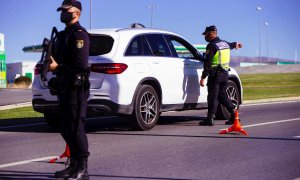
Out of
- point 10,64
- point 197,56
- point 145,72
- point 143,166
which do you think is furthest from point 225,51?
point 10,64

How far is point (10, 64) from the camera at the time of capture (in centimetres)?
6938

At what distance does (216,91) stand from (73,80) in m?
5.89

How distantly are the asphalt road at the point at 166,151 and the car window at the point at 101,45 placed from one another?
4.61ft

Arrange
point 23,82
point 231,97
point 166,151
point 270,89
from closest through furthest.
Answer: point 166,151 → point 231,97 → point 270,89 → point 23,82

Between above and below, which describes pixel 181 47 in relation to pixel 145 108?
above

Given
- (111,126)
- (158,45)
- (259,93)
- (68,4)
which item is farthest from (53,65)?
(259,93)

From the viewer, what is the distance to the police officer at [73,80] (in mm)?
5449

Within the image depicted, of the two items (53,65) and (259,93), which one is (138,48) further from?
(259,93)

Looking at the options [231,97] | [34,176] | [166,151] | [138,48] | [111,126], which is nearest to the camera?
[34,176]

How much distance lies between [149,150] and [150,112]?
2356mm

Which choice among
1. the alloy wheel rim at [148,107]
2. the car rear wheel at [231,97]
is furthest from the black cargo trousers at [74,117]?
the car rear wheel at [231,97]

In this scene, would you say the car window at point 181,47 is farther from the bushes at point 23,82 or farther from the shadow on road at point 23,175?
the bushes at point 23,82

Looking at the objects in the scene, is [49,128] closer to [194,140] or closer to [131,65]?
[131,65]

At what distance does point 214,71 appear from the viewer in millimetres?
11016
